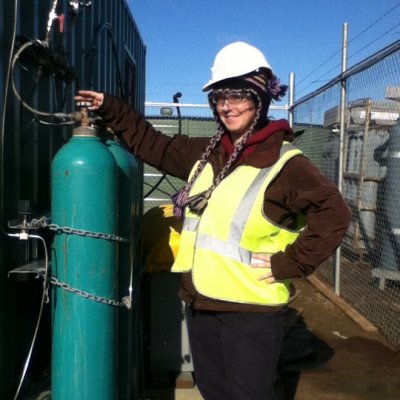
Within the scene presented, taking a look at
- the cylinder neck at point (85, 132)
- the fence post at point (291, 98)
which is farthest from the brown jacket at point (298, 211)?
the fence post at point (291, 98)

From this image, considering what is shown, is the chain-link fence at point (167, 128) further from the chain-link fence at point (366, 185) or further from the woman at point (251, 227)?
the woman at point (251, 227)

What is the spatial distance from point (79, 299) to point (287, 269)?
0.92 metres

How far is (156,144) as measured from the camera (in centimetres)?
302

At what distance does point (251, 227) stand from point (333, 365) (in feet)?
9.27

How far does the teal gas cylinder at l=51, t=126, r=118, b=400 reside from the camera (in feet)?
8.05

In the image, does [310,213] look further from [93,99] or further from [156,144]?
[93,99]

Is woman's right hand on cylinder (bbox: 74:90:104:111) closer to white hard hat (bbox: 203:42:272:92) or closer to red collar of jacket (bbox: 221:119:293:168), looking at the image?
white hard hat (bbox: 203:42:272:92)

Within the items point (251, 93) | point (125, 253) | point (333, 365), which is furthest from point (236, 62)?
point (333, 365)

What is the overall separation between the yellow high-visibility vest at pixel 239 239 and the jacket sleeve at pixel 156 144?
1.60 feet

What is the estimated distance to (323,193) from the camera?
95.5 inches

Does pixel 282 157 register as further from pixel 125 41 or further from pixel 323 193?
pixel 125 41

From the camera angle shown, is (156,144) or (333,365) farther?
(333,365)

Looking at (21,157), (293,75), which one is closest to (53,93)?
(21,157)

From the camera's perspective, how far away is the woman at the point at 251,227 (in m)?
2.48
